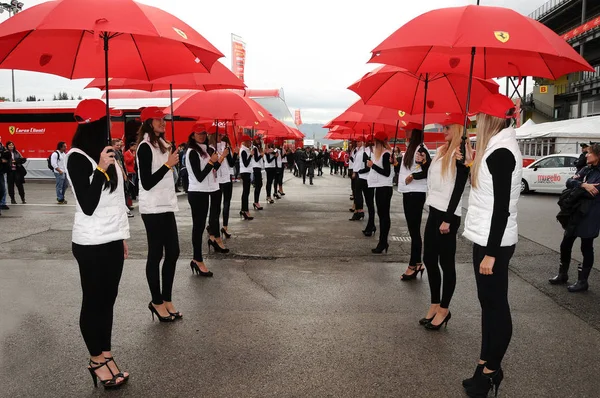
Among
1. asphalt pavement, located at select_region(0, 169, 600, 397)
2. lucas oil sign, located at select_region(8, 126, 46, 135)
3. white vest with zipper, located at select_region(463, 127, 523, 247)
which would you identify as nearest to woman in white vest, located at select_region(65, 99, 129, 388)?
asphalt pavement, located at select_region(0, 169, 600, 397)

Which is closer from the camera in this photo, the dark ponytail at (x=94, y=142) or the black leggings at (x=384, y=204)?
the dark ponytail at (x=94, y=142)

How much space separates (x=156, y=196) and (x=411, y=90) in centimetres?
389

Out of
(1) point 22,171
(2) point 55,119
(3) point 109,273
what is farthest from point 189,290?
(2) point 55,119

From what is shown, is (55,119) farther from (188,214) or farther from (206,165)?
(206,165)

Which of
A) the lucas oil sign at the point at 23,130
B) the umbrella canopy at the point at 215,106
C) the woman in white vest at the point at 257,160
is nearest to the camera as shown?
the umbrella canopy at the point at 215,106

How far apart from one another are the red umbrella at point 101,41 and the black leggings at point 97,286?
88 centimetres

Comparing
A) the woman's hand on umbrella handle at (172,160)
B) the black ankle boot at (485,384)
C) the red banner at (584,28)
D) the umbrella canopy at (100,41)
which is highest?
the red banner at (584,28)

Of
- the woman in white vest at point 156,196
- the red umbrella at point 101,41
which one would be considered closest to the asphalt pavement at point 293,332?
the woman in white vest at point 156,196

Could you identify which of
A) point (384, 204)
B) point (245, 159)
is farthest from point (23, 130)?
point (384, 204)

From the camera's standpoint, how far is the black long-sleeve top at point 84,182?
10.4 ft

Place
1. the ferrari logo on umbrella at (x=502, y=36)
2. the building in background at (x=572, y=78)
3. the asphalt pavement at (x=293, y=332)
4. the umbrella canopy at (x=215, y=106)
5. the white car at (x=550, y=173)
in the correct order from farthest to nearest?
the building in background at (x=572, y=78) → the white car at (x=550, y=173) → the umbrella canopy at (x=215, y=106) → the ferrari logo on umbrella at (x=502, y=36) → the asphalt pavement at (x=293, y=332)

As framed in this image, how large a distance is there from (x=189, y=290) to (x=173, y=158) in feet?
6.53

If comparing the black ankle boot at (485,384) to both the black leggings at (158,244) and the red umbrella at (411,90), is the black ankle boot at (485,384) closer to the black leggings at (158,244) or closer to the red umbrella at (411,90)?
the black leggings at (158,244)

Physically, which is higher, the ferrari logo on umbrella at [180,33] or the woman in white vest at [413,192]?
the ferrari logo on umbrella at [180,33]
